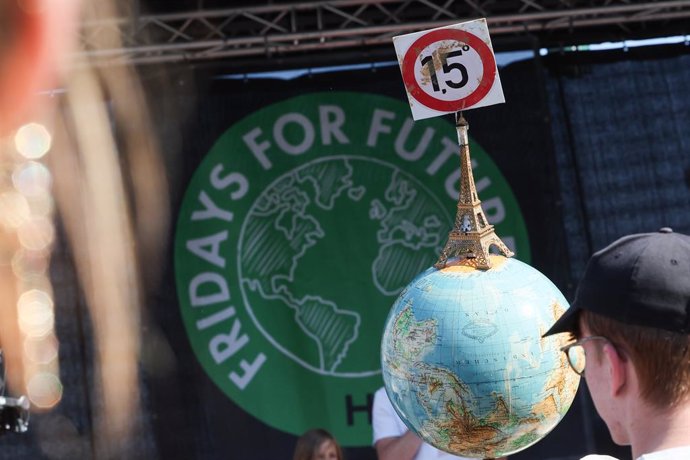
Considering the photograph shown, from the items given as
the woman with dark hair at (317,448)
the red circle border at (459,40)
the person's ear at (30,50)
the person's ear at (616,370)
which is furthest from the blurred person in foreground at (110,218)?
the person's ear at (30,50)

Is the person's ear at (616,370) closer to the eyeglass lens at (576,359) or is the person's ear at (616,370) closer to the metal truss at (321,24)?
Result: the eyeglass lens at (576,359)

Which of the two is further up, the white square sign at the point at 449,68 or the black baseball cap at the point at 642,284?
the white square sign at the point at 449,68

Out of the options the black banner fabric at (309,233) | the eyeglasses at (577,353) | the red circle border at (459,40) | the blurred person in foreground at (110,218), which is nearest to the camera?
the eyeglasses at (577,353)

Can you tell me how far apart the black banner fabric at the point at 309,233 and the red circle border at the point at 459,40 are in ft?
11.3

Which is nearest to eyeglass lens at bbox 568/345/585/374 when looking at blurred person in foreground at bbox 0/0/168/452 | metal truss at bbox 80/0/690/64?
metal truss at bbox 80/0/690/64

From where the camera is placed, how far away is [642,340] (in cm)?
132

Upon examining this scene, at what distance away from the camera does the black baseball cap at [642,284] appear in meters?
1.32

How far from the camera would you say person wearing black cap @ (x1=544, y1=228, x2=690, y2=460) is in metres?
1.28

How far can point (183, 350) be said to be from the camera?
549cm

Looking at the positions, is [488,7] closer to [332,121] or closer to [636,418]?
[332,121]

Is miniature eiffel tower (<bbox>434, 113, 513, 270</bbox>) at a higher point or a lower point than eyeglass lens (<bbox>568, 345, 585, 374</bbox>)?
higher

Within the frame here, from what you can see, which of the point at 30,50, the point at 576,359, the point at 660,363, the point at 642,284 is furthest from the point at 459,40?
the point at 30,50

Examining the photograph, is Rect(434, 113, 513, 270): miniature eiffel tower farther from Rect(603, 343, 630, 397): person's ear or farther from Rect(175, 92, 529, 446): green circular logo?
Rect(175, 92, 529, 446): green circular logo

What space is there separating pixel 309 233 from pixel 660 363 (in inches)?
172
